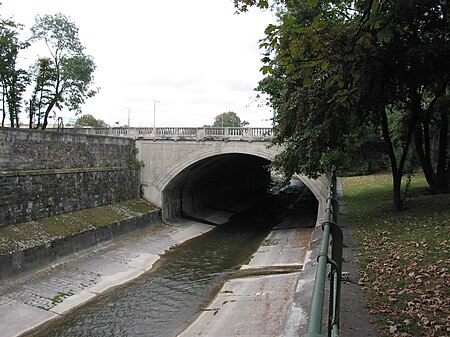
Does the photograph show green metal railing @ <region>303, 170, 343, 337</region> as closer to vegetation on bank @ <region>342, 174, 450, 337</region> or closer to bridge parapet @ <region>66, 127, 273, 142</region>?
vegetation on bank @ <region>342, 174, 450, 337</region>

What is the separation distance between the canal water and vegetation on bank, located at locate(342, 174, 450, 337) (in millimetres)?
5306

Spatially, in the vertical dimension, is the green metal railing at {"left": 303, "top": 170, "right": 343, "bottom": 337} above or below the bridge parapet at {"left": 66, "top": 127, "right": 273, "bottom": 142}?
→ below

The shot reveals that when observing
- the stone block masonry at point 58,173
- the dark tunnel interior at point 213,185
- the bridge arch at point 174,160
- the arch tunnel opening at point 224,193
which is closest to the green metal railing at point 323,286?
the stone block masonry at point 58,173

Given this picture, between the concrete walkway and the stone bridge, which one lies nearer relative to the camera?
the concrete walkway

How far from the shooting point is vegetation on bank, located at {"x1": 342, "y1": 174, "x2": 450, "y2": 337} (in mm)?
4824

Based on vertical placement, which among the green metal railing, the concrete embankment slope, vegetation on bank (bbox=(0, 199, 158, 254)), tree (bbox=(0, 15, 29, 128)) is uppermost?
tree (bbox=(0, 15, 29, 128))

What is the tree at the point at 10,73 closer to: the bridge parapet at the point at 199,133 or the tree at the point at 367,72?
the bridge parapet at the point at 199,133

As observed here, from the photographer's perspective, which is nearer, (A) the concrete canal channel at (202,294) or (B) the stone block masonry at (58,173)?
(A) the concrete canal channel at (202,294)

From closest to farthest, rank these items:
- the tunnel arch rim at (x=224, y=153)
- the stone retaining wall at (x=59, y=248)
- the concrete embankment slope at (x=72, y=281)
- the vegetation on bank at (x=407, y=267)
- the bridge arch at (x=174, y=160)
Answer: the vegetation on bank at (x=407, y=267) < the concrete embankment slope at (x=72, y=281) < the stone retaining wall at (x=59, y=248) < the tunnel arch rim at (x=224, y=153) < the bridge arch at (x=174, y=160)

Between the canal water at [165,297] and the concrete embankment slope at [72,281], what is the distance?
506 mm

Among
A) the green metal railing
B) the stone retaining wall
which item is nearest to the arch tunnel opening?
the stone retaining wall

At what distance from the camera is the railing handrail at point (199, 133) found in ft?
71.6

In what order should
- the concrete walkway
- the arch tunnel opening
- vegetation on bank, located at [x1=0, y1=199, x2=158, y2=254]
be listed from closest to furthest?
the concrete walkway
vegetation on bank, located at [x1=0, y1=199, x2=158, y2=254]
the arch tunnel opening

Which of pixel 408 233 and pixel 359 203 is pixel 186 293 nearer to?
pixel 408 233
